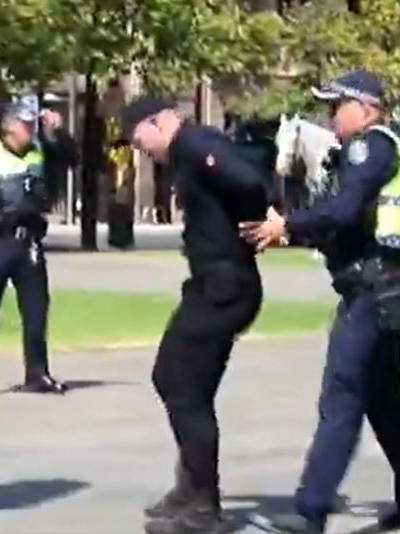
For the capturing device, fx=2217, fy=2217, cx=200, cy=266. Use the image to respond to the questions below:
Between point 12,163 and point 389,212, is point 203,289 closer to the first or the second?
point 389,212

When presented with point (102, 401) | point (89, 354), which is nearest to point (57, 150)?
point (102, 401)

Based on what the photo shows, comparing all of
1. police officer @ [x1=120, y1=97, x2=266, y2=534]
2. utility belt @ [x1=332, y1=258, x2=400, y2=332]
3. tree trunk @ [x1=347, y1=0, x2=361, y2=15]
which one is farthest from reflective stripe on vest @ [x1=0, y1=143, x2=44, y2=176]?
tree trunk @ [x1=347, y1=0, x2=361, y2=15]

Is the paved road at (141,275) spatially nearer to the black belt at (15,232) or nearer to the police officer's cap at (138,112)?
the black belt at (15,232)

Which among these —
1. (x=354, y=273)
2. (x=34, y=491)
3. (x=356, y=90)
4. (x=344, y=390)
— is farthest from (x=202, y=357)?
(x=34, y=491)

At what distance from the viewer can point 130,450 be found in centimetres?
1135

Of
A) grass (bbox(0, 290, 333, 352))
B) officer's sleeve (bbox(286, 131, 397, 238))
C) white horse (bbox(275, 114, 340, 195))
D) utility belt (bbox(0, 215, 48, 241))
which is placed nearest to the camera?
officer's sleeve (bbox(286, 131, 397, 238))

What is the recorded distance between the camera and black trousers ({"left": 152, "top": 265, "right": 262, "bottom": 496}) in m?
8.71

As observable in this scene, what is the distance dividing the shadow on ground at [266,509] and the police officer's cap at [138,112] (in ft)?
5.41

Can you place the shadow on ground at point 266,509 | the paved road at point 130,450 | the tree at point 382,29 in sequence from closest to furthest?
the shadow on ground at point 266,509 → the paved road at point 130,450 → the tree at point 382,29

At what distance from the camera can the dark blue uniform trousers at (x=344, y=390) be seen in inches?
334

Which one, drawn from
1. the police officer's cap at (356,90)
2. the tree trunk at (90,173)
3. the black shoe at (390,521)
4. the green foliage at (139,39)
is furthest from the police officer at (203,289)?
the tree trunk at (90,173)

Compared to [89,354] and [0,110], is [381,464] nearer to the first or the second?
[0,110]

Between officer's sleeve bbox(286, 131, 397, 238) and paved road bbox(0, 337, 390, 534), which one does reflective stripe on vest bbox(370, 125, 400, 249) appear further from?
paved road bbox(0, 337, 390, 534)

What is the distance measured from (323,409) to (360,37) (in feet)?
118
